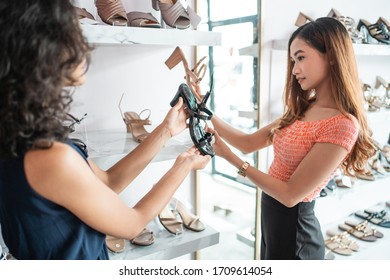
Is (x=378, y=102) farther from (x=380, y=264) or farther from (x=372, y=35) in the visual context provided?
(x=380, y=264)

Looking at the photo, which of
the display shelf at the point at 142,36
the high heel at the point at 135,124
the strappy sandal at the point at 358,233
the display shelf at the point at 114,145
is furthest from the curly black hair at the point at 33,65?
the strappy sandal at the point at 358,233

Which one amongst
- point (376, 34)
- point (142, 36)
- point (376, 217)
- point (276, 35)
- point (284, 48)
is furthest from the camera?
point (376, 217)

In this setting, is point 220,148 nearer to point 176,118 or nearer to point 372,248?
point 176,118

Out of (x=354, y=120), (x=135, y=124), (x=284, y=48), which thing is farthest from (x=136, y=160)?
(x=284, y=48)

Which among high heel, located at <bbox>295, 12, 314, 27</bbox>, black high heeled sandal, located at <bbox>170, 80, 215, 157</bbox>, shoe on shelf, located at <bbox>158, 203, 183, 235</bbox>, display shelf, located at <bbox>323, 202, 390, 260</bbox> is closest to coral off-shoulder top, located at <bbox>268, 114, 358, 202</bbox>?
black high heeled sandal, located at <bbox>170, 80, 215, 157</bbox>

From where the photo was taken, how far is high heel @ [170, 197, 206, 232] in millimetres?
1297

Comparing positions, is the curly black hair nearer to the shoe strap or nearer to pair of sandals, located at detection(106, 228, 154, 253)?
the shoe strap

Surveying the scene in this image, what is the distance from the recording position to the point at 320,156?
1046 millimetres

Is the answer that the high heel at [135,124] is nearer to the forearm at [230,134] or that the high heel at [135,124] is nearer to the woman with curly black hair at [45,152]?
the forearm at [230,134]

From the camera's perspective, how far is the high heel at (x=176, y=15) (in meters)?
1.06

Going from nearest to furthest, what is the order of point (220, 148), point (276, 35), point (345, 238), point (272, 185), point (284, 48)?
point (272, 185) < point (220, 148) < point (284, 48) < point (276, 35) < point (345, 238)

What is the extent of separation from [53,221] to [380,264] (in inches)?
36.3

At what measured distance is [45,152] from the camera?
0.61 metres

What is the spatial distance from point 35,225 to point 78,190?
0.46ft
